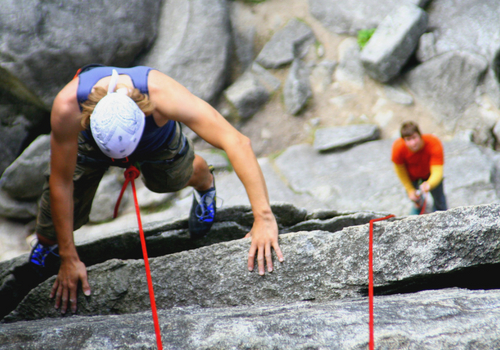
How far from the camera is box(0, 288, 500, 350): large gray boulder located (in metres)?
1.55

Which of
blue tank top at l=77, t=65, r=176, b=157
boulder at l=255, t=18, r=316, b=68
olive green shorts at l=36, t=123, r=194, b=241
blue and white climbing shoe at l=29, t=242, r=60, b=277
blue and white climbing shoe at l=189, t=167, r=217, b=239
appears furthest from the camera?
boulder at l=255, t=18, r=316, b=68

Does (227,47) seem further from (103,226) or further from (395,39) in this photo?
(103,226)

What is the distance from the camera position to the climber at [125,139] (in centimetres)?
215

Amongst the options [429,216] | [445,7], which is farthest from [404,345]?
[445,7]

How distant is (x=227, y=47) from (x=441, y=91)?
3.80 m

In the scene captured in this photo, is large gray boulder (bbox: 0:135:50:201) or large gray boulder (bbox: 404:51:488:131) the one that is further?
large gray boulder (bbox: 404:51:488:131)

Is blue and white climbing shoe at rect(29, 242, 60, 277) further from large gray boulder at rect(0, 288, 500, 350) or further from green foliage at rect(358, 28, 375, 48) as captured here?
green foliage at rect(358, 28, 375, 48)

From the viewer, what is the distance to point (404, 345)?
1.53 metres

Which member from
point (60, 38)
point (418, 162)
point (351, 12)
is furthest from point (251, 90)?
point (418, 162)

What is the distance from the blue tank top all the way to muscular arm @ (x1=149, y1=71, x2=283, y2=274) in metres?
0.07

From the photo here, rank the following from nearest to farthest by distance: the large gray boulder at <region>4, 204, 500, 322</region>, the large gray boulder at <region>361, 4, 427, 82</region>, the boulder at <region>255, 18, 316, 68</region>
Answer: the large gray boulder at <region>4, 204, 500, 322</region>
the large gray boulder at <region>361, 4, 427, 82</region>
the boulder at <region>255, 18, 316, 68</region>

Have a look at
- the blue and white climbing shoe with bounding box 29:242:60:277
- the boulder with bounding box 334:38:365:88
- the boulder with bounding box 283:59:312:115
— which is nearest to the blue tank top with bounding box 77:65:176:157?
the blue and white climbing shoe with bounding box 29:242:60:277

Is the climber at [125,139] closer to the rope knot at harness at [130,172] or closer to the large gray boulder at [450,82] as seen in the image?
the rope knot at harness at [130,172]

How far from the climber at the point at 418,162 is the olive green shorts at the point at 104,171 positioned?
2474 mm
